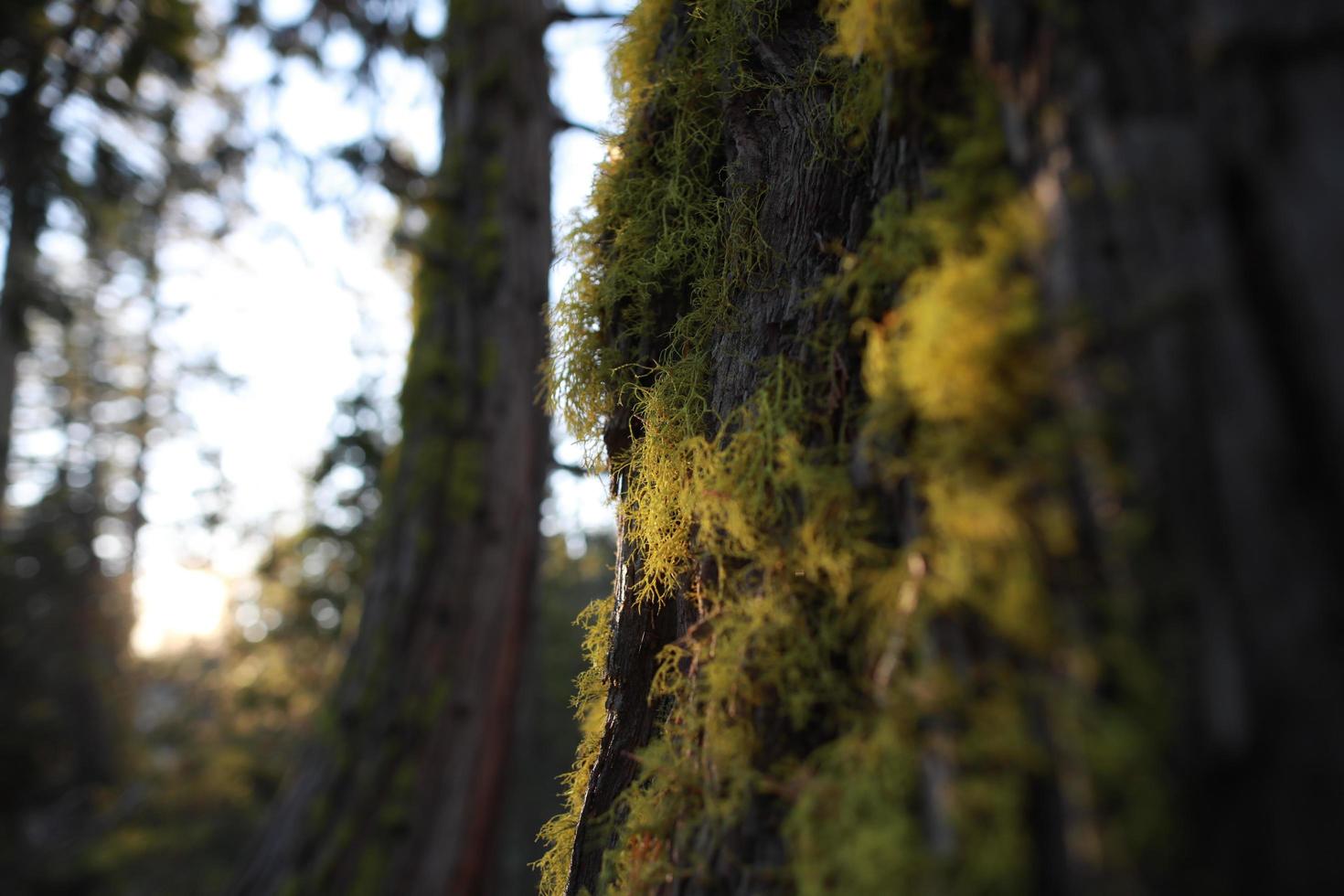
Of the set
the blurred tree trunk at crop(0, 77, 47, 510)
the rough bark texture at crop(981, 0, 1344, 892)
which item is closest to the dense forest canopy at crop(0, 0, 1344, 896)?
the rough bark texture at crop(981, 0, 1344, 892)

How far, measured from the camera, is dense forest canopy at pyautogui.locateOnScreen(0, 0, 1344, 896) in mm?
823

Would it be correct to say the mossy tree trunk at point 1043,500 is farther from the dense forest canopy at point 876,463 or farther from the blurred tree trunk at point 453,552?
the blurred tree trunk at point 453,552

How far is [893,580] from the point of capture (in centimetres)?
120

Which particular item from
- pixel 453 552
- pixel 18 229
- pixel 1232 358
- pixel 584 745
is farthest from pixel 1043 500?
pixel 18 229

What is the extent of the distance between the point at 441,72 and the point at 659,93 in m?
0.83

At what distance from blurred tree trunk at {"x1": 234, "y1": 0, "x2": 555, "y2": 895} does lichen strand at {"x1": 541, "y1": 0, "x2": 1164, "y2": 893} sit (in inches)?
14.4

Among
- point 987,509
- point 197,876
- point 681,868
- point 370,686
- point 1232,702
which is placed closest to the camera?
point 1232,702

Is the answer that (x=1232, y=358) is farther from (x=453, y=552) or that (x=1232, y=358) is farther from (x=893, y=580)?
(x=453, y=552)

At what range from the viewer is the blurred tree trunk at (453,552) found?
5.62ft

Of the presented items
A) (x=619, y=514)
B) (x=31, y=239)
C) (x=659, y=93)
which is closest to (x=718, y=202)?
(x=659, y=93)

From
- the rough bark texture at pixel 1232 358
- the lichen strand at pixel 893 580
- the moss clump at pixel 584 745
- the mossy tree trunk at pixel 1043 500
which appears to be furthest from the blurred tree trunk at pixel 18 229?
the rough bark texture at pixel 1232 358

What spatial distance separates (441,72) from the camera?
2607mm

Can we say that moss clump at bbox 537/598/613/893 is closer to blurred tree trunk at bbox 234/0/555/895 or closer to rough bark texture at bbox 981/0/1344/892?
blurred tree trunk at bbox 234/0/555/895

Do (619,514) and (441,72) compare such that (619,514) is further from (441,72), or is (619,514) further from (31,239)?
(31,239)
